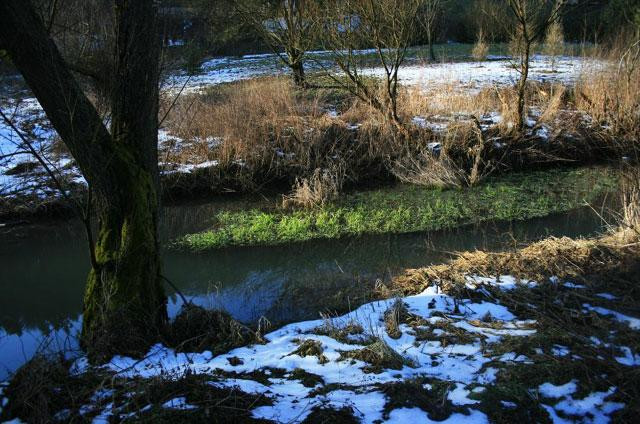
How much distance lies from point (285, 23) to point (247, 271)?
8.76 metres

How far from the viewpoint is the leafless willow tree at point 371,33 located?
33.7 feet

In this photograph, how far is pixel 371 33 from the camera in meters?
10.7

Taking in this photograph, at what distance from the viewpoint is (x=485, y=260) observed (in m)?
6.15

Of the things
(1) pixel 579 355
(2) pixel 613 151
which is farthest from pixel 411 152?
(1) pixel 579 355

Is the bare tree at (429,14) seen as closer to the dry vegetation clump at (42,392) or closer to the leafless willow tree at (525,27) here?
the leafless willow tree at (525,27)

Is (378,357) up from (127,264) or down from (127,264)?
down

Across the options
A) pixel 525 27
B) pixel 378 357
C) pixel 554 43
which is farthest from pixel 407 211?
pixel 554 43

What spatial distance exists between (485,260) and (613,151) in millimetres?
7048

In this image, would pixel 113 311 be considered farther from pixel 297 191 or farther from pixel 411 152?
pixel 411 152

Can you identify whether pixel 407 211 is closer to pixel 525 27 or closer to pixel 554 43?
pixel 525 27

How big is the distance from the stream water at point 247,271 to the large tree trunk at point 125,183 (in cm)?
138

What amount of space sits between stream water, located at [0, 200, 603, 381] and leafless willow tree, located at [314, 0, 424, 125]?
3985 mm

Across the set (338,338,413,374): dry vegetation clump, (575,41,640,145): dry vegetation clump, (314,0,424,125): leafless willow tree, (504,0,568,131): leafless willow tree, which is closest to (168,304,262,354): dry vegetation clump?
(338,338,413,374): dry vegetation clump

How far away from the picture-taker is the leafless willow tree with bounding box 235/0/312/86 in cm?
1250
